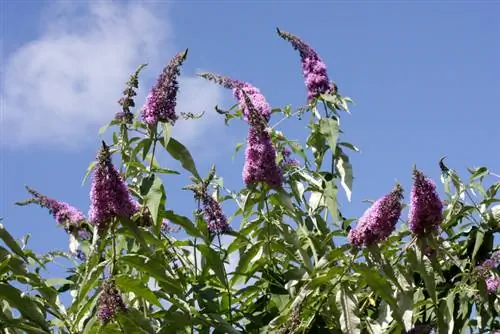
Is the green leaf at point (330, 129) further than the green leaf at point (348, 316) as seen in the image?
Yes

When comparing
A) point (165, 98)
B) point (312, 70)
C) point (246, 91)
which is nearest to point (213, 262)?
point (165, 98)

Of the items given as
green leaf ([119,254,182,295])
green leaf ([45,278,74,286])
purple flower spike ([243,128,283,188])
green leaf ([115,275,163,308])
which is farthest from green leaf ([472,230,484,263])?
green leaf ([45,278,74,286])

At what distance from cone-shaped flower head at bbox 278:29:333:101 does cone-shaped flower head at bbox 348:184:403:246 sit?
1780 mm

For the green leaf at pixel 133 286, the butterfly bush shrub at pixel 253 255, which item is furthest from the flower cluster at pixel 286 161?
the green leaf at pixel 133 286

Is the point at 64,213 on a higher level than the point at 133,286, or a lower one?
higher

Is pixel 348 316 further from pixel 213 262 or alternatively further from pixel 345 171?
pixel 345 171

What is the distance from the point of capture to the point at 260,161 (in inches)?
126

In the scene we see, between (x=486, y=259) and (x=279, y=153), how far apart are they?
1.18m

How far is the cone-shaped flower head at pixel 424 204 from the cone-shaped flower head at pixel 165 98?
1015 mm

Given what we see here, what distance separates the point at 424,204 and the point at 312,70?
181 cm

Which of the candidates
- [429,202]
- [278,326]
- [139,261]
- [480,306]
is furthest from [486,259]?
[139,261]

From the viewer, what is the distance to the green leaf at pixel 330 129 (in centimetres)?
437

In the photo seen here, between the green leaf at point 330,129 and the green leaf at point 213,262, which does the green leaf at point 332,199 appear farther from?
the green leaf at point 213,262

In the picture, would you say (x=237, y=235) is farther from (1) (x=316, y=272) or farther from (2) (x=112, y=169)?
(2) (x=112, y=169)
